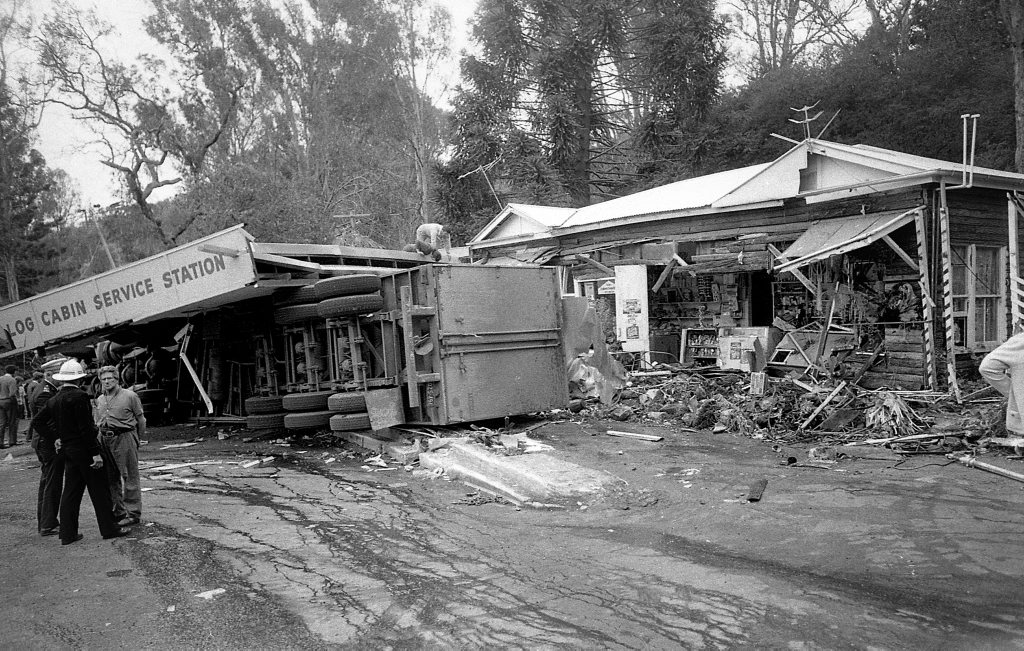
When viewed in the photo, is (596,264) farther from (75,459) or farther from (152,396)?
(75,459)

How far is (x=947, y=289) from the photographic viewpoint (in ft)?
36.0

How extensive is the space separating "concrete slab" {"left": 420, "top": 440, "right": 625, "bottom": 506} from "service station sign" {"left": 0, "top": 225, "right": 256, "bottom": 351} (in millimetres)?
3445

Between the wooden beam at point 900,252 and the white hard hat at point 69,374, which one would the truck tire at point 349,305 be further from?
the wooden beam at point 900,252

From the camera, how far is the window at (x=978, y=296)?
11609 millimetres

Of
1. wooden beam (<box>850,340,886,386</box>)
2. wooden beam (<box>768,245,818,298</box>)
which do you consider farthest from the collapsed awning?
wooden beam (<box>850,340,886,386</box>)

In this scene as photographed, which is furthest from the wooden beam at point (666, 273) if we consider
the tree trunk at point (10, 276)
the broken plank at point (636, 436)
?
the tree trunk at point (10, 276)

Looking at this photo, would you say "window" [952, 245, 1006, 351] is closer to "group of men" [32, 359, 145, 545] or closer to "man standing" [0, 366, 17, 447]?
"group of men" [32, 359, 145, 545]

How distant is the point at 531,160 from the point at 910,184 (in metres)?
15.7

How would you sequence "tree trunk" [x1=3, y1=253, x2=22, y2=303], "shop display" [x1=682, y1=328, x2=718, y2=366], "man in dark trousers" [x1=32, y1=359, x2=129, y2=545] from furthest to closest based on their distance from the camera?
"tree trunk" [x1=3, y1=253, x2=22, y2=303]
"shop display" [x1=682, y1=328, x2=718, y2=366]
"man in dark trousers" [x1=32, y1=359, x2=129, y2=545]

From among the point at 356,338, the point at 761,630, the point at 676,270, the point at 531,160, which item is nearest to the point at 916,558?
the point at 761,630

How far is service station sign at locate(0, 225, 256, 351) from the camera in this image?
936cm

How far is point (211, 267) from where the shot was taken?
9578mm

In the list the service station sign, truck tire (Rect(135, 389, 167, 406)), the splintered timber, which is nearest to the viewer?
the service station sign

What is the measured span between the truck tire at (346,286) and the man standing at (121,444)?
2.99m
